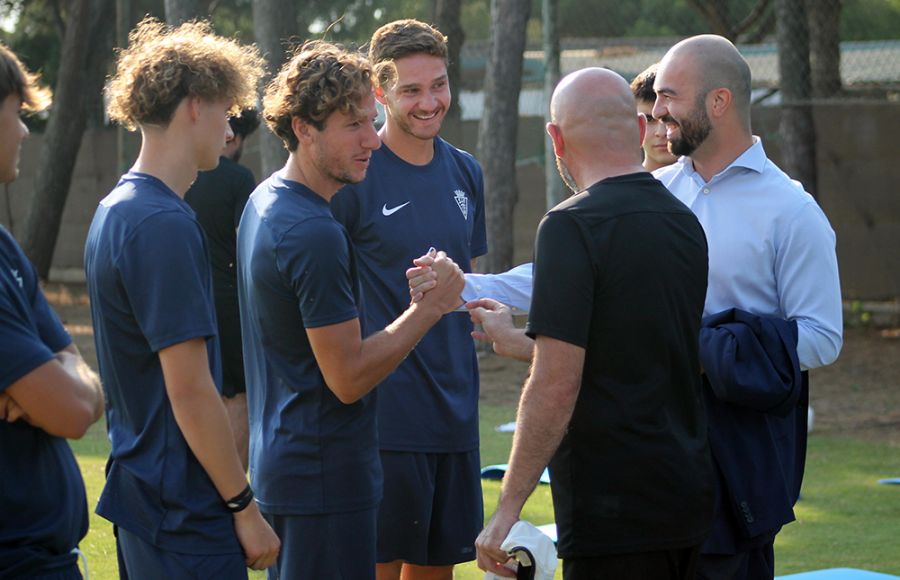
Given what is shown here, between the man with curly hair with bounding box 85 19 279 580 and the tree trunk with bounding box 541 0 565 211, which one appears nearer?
the man with curly hair with bounding box 85 19 279 580

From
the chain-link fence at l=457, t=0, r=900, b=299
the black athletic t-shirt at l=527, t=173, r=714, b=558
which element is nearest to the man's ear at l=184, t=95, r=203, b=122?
the black athletic t-shirt at l=527, t=173, r=714, b=558

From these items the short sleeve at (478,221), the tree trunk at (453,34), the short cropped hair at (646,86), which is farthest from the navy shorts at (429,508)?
the tree trunk at (453,34)

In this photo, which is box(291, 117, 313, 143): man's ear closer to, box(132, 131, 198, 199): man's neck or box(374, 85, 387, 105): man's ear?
box(132, 131, 198, 199): man's neck

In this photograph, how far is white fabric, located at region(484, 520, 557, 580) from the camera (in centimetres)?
331

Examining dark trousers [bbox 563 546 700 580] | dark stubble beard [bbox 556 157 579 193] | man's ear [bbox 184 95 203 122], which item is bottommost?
dark trousers [bbox 563 546 700 580]

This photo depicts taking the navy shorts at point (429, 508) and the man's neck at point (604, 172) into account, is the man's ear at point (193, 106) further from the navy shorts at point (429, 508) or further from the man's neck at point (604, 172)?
the navy shorts at point (429, 508)

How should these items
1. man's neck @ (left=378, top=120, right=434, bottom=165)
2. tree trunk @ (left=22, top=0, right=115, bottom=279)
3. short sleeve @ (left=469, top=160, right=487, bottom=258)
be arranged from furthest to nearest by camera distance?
tree trunk @ (left=22, top=0, right=115, bottom=279)
short sleeve @ (left=469, top=160, right=487, bottom=258)
man's neck @ (left=378, top=120, right=434, bottom=165)

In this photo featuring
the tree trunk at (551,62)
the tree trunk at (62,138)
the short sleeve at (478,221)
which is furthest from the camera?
the tree trunk at (62,138)

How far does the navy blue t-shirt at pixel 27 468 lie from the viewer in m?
2.72

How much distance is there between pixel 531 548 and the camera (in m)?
3.30

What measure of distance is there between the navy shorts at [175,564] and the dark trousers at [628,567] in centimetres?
92

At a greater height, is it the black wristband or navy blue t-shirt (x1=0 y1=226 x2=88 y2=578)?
navy blue t-shirt (x1=0 y1=226 x2=88 y2=578)

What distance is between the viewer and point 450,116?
16.2 meters

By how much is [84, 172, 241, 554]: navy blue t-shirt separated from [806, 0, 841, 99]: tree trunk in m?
12.3
